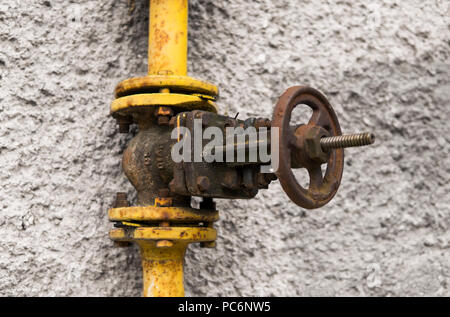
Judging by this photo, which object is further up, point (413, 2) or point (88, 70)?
point (413, 2)

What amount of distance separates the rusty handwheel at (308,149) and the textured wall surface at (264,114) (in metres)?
0.30

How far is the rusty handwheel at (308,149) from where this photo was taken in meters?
0.77

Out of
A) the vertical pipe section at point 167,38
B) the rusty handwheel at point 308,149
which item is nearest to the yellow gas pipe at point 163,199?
the vertical pipe section at point 167,38

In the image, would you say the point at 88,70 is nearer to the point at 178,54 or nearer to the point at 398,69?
the point at 178,54

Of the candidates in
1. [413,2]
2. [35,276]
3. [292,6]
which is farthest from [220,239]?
[413,2]

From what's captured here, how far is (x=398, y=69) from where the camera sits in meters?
1.19

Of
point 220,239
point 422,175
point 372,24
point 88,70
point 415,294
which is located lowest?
point 415,294

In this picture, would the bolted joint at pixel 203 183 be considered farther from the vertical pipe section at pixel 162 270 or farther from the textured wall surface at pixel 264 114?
the textured wall surface at pixel 264 114

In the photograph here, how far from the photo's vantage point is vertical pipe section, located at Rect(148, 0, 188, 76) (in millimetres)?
1041

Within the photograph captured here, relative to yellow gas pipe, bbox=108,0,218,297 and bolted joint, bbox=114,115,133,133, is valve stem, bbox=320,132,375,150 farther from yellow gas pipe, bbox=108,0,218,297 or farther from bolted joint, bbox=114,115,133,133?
bolted joint, bbox=114,115,133,133

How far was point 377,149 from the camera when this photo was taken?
1182 mm

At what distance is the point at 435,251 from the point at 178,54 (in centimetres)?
68

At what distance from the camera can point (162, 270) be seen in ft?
3.30

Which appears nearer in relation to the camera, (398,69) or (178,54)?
(178,54)
